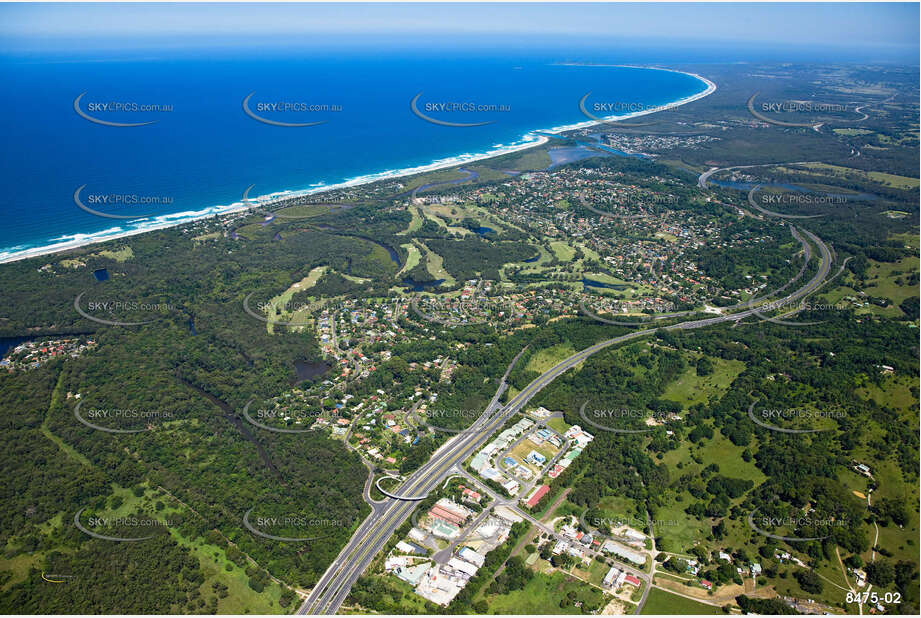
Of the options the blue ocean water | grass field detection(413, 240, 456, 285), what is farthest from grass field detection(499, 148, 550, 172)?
grass field detection(413, 240, 456, 285)

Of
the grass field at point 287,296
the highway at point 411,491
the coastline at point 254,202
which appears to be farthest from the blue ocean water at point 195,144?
the highway at point 411,491

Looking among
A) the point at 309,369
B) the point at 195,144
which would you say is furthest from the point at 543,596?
the point at 195,144

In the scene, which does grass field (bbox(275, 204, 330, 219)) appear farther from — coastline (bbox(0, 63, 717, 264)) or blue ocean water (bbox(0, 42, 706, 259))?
blue ocean water (bbox(0, 42, 706, 259))

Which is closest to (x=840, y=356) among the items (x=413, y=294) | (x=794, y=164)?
(x=413, y=294)

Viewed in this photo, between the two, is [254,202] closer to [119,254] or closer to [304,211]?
[304,211]

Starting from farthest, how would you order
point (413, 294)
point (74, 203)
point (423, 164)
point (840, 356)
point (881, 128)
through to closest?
point (881, 128)
point (423, 164)
point (74, 203)
point (413, 294)
point (840, 356)

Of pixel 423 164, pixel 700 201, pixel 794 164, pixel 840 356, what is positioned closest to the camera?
pixel 840 356

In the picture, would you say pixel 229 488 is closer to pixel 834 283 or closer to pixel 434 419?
pixel 434 419
